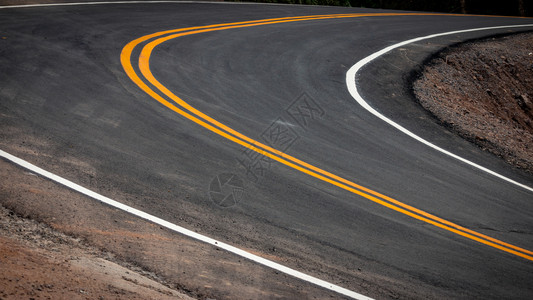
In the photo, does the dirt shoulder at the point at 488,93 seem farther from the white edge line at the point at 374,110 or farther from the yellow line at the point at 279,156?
the yellow line at the point at 279,156

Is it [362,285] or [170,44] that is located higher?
[170,44]

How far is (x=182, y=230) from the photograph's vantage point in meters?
5.76

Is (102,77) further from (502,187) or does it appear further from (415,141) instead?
(502,187)

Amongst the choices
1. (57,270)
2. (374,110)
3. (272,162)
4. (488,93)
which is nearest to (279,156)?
(272,162)

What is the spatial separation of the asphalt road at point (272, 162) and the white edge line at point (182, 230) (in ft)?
0.35

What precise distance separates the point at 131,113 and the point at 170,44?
467 centimetres

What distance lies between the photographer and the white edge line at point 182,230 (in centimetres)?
529

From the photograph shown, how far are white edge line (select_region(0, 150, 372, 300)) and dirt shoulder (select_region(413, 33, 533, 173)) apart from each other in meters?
6.07

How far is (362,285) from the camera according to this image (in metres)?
5.39

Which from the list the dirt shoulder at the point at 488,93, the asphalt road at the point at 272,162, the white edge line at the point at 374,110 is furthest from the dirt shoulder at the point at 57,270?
the dirt shoulder at the point at 488,93

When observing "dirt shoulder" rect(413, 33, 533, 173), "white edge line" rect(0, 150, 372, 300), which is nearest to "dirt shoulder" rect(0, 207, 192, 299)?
"white edge line" rect(0, 150, 372, 300)

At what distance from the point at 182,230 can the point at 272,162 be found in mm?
2413

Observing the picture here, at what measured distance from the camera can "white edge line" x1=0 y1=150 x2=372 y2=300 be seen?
5286 millimetres

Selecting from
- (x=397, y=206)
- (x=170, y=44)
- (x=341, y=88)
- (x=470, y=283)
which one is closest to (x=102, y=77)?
(x=170, y=44)
